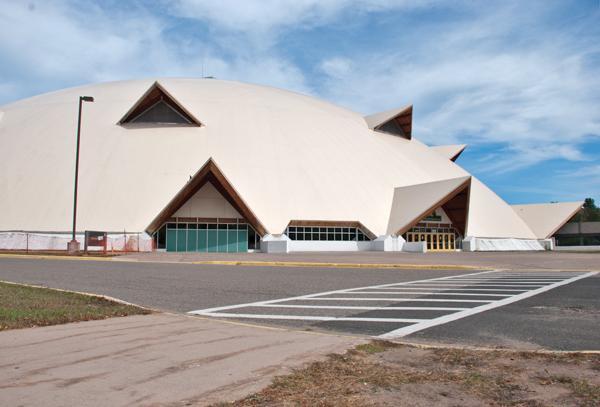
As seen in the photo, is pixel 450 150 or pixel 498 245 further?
pixel 450 150

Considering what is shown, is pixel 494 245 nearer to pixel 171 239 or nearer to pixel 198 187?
pixel 198 187

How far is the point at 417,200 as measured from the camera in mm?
41344

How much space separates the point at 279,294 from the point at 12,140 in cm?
3783

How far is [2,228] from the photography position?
1400 inches

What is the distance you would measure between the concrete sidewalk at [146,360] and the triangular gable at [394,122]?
45.8 meters

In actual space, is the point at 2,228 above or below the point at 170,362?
above

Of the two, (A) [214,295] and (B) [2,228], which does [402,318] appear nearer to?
(A) [214,295]

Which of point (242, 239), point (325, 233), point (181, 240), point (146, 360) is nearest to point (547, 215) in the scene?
point (325, 233)

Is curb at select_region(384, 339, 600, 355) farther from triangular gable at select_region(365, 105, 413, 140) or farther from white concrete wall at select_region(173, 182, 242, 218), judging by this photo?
triangular gable at select_region(365, 105, 413, 140)

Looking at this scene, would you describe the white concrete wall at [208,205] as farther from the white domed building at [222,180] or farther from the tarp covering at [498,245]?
the tarp covering at [498,245]

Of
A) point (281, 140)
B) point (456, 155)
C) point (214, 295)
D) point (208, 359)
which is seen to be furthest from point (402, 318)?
point (456, 155)

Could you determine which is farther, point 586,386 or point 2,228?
point 2,228

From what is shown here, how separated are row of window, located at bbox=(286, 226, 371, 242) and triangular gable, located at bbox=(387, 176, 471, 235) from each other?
2.61m

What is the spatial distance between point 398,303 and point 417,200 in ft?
104
